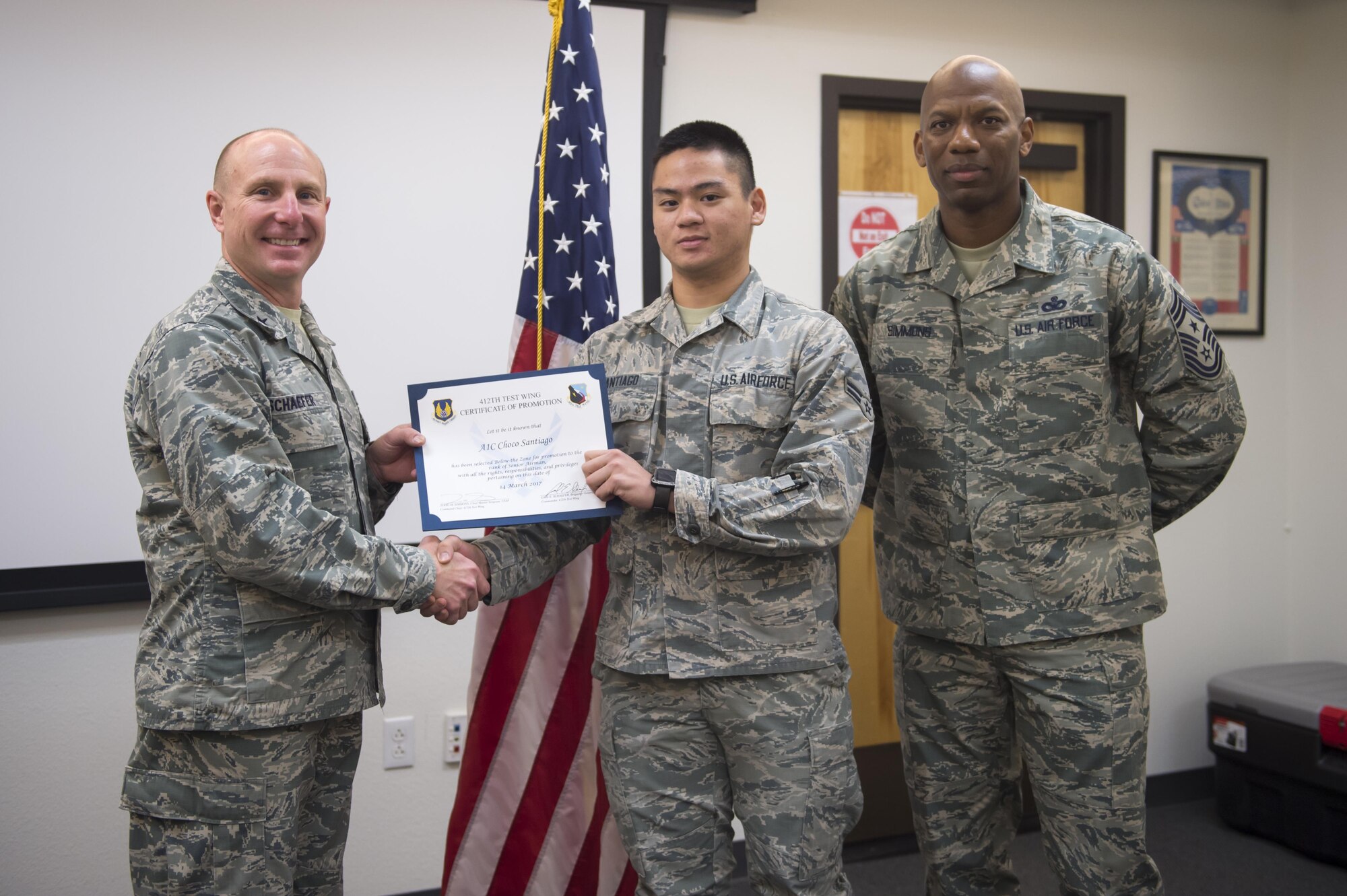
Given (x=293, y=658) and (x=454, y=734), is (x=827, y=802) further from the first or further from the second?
(x=454, y=734)

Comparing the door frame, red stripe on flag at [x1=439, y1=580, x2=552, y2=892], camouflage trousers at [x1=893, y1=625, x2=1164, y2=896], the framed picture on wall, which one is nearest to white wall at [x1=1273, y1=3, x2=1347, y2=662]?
the framed picture on wall

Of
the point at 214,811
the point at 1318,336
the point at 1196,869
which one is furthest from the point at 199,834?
the point at 1318,336

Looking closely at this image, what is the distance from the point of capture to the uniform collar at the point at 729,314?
1.74 meters

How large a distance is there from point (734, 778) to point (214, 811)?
805 mm

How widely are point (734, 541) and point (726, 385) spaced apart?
279mm

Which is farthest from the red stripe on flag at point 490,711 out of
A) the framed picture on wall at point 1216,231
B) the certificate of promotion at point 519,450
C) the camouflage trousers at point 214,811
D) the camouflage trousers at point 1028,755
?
the framed picture on wall at point 1216,231

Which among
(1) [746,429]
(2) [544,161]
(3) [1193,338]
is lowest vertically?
(1) [746,429]

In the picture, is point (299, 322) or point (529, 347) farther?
point (529, 347)

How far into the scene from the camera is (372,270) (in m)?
2.49

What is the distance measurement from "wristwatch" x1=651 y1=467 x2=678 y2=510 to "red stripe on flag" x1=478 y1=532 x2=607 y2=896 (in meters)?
0.48

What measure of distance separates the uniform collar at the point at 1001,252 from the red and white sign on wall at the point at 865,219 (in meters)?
1.00

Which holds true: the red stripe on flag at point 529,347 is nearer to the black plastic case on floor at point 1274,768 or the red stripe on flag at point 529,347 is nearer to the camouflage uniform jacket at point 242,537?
the camouflage uniform jacket at point 242,537

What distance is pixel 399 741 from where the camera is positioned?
256 cm

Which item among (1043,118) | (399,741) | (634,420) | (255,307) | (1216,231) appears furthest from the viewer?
(1216,231)
